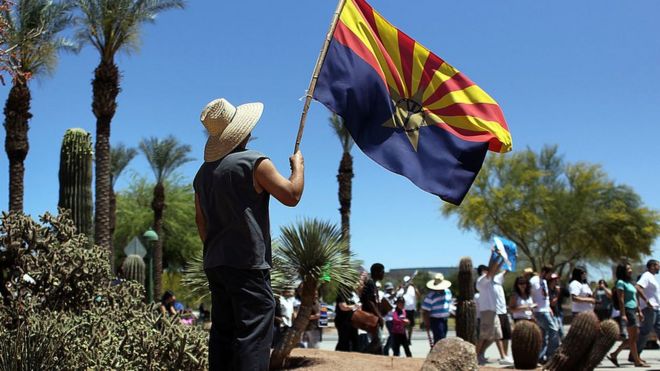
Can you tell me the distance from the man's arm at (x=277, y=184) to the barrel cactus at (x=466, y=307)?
8851mm

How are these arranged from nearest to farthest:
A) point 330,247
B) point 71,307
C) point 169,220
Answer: point 71,307 → point 330,247 → point 169,220

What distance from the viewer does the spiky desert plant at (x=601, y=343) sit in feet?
Result: 30.8

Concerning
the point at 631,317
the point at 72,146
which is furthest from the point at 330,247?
the point at 72,146

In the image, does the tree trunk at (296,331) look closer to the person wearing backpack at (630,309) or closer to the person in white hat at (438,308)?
the person in white hat at (438,308)

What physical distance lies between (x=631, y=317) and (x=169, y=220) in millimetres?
33772

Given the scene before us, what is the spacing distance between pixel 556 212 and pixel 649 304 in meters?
35.0

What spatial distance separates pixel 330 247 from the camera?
30.5 feet

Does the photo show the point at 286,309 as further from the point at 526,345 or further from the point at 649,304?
the point at 649,304

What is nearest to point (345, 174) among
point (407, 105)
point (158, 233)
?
point (158, 233)

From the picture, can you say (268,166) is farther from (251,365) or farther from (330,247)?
(330,247)

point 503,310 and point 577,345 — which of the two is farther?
point 503,310

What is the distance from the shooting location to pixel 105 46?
74.3ft

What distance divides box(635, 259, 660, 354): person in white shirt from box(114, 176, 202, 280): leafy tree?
3169 centimetres

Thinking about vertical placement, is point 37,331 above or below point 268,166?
below
